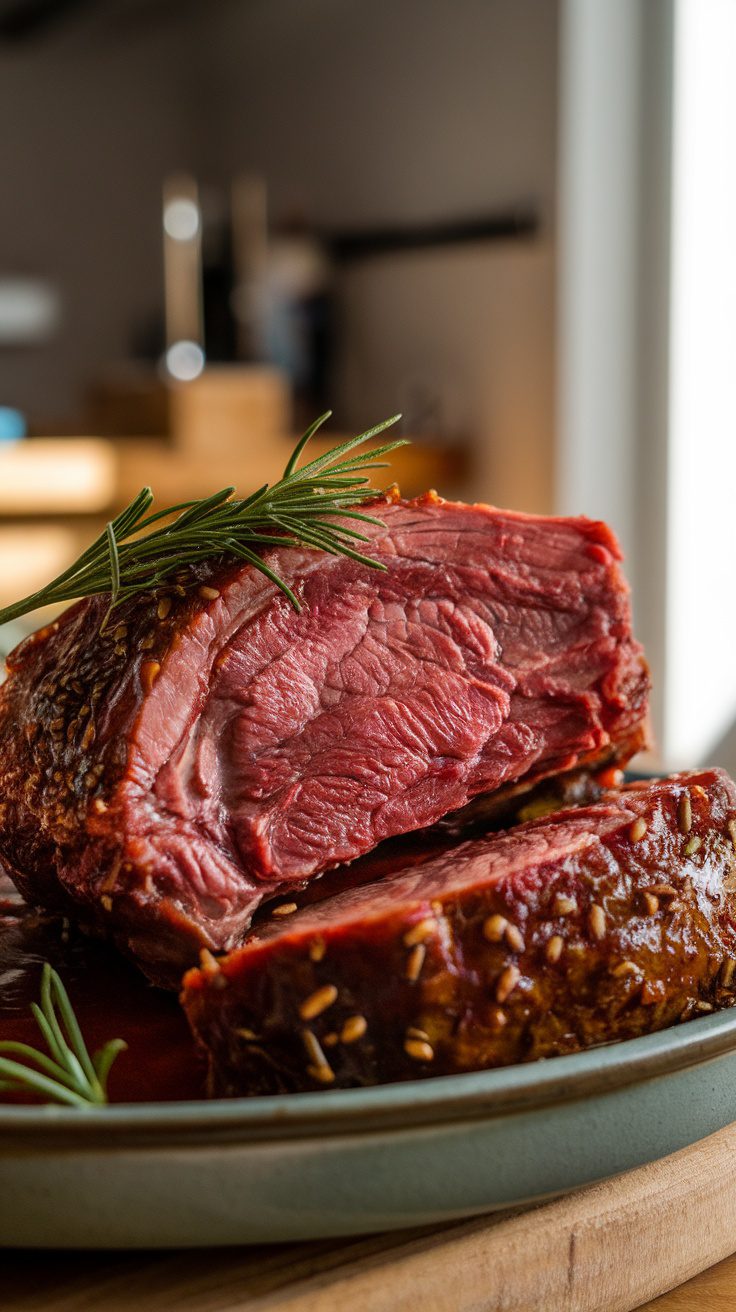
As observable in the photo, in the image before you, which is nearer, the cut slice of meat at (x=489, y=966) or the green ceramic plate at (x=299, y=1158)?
the green ceramic plate at (x=299, y=1158)

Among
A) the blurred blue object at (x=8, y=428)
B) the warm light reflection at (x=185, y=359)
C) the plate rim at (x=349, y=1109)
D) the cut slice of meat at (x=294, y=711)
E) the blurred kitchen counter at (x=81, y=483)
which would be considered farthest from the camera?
the warm light reflection at (x=185, y=359)

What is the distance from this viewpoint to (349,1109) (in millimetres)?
932

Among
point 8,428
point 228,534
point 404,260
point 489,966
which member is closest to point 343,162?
point 404,260

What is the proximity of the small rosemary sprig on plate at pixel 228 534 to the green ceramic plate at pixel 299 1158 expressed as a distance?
1.88 ft

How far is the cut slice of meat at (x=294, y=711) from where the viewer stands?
134 centimetres

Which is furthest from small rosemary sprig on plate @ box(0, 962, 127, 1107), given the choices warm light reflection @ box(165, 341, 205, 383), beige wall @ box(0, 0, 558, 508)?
warm light reflection @ box(165, 341, 205, 383)

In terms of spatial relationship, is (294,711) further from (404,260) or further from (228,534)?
(404,260)

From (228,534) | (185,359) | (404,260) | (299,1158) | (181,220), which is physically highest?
(181,220)

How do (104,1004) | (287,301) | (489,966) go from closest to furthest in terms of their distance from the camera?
(489,966) < (104,1004) < (287,301)

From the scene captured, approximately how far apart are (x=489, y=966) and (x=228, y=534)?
514mm

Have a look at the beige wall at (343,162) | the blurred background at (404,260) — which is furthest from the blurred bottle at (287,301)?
the beige wall at (343,162)

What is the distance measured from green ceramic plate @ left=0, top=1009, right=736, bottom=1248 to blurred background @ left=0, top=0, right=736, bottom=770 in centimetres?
470

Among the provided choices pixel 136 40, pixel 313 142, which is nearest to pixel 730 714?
pixel 313 142

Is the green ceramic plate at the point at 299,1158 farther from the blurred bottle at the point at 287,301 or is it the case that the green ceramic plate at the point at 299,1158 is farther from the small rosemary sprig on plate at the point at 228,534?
the blurred bottle at the point at 287,301
